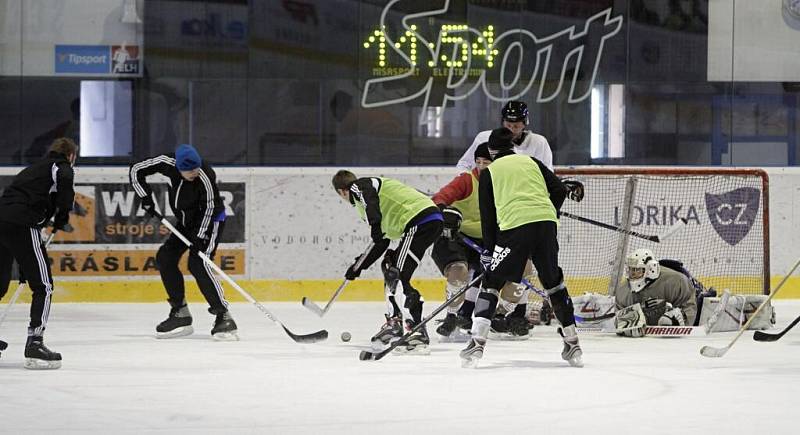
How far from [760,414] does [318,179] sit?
214 inches

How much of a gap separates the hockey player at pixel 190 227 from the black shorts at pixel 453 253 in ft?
3.54

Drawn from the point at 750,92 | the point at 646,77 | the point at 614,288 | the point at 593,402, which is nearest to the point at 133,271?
the point at 614,288

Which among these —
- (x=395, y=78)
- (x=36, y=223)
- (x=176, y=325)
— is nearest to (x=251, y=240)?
(x=395, y=78)

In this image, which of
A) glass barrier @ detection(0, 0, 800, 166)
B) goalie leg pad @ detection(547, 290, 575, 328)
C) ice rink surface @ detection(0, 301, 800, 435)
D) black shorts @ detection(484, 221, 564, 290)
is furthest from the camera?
glass barrier @ detection(0, 0, 800, 166)

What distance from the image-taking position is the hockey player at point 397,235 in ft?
22.5

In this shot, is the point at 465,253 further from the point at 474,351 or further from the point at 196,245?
the point at 474,351

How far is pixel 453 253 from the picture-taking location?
7.71 metres

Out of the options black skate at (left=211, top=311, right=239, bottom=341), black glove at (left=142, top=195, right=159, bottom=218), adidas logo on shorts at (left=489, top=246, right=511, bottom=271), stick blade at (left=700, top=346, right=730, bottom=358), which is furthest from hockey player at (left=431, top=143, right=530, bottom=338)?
black glove at (left=142, top=195, right=159, bottom=218)

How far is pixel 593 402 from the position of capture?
17.2 ft

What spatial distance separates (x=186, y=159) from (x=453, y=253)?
4.58ft

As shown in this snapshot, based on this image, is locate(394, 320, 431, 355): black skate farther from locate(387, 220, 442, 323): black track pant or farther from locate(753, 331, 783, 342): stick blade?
locate(753, 331, 783, 342): stick blade

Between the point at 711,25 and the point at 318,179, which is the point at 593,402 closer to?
the point at 318,179

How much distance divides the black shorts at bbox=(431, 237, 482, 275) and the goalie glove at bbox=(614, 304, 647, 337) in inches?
33.3

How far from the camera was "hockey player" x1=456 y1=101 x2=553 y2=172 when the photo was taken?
750 cm
